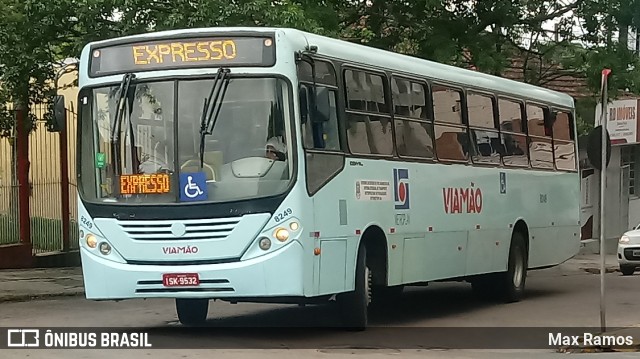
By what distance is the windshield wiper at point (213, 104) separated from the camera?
11617 millimetres

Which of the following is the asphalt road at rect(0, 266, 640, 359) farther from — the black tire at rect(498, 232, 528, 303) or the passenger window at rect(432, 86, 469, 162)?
the passenger window at rect(432, 86, 469, 162)

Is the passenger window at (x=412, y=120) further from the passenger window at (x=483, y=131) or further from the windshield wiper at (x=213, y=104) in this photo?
the windshield wiper at (x=213, y=104)

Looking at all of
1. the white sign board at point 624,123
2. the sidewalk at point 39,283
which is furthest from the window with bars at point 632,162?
the sidewalk at point 39,283

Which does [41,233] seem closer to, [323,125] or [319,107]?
[323,125]

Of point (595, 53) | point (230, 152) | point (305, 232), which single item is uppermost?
point (595, 53)

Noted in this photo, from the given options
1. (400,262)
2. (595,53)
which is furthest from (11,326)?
(595,53)

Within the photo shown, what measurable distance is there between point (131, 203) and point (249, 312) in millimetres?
4479

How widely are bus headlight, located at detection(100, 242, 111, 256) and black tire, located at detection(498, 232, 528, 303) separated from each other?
7886mm

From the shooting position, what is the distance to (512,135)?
704 inches

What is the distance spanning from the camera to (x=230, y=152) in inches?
457

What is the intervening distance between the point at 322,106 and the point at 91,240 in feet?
9.59

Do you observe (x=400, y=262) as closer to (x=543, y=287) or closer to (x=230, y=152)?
(x=230, y=152)

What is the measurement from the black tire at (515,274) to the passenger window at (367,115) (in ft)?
16.3

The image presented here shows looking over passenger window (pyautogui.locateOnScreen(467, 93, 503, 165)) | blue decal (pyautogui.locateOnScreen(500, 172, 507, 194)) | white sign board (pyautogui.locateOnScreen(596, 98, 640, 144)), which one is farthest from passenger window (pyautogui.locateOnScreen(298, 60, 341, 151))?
white sign board (pyautogui.locateOnScreen(596, 98, 640, 144))
